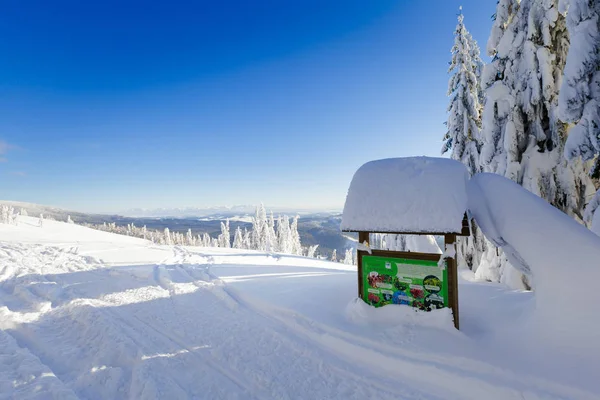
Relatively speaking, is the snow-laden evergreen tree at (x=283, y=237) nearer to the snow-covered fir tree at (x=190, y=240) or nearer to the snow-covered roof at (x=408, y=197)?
the snow-covered fir tree at (x=190, y=240)

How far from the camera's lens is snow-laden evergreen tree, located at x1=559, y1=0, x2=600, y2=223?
18.7ft

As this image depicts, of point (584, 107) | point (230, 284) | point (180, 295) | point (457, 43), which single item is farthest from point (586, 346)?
point (457, 43)

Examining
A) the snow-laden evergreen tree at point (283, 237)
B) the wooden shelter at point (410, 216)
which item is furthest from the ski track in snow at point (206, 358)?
the snow-laden evergreen tree at point (283, 237)

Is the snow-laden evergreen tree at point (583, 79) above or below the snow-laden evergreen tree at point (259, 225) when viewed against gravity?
above

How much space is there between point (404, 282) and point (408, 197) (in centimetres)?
207

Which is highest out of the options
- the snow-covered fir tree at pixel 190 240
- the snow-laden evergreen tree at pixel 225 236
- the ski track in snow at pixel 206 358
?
the ski track in snow at pixel 206 358

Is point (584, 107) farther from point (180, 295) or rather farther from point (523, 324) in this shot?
point (180, 295)

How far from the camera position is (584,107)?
19.7ft

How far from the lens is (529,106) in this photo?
8555mm

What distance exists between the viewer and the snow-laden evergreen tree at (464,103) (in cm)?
1355

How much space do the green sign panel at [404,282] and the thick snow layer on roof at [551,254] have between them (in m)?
1.65

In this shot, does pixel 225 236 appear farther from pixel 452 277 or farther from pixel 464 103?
pixel 452 277

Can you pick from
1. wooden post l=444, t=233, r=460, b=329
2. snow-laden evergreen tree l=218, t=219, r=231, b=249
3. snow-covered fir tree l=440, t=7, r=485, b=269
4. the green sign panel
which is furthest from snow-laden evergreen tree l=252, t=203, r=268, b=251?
wooden post l=444, t=233, r=460, b=329

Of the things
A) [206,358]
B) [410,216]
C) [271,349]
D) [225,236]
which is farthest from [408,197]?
[225,236]
